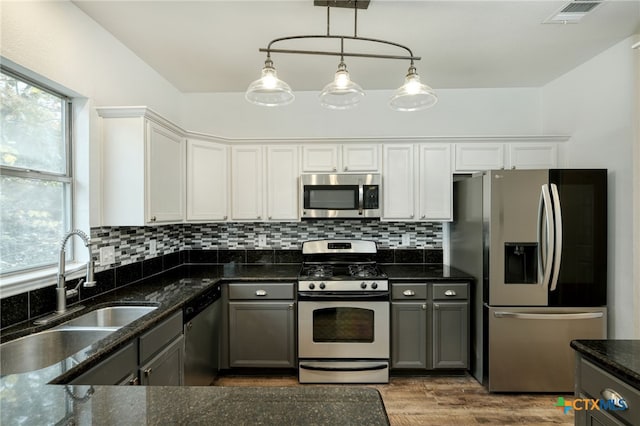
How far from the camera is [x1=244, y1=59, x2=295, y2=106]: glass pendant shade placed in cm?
165

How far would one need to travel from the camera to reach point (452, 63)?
2.76m

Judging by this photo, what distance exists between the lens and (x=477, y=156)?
9.82 ft

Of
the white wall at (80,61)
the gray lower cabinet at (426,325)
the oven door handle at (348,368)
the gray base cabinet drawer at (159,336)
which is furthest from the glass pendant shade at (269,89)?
the oven door handle at (348,368)

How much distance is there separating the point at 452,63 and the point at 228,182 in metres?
2.32

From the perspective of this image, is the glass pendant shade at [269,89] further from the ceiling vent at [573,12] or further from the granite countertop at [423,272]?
the ceiling vent at [573,12]

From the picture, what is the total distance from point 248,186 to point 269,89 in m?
1.52

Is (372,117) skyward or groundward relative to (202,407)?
skyward

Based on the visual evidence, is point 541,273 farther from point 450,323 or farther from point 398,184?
point 398,184

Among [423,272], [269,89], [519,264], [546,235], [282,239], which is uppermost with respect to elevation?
[269,89]

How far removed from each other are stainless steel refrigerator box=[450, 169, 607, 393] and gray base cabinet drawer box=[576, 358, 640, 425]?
4.01ft

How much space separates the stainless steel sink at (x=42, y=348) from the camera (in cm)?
139

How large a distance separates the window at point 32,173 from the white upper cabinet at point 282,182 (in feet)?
5.06

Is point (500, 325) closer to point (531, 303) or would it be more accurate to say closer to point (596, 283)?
point (531, 303)

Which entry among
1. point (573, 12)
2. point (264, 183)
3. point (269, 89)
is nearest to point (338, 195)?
point (264, 183)
